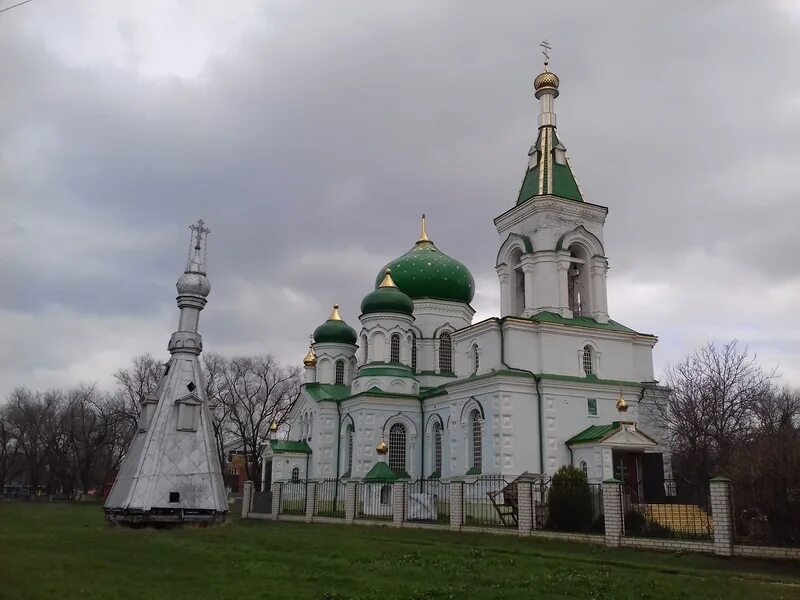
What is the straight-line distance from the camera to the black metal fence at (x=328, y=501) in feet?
79.9

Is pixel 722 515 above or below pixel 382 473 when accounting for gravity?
below

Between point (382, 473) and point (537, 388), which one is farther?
point (382, 473)

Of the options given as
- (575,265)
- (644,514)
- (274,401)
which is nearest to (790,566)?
(644,514)

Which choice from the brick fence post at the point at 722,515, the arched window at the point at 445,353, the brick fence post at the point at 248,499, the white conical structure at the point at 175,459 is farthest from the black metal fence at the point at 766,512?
the arched window at the point at 445,353

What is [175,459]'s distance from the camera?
17.3m

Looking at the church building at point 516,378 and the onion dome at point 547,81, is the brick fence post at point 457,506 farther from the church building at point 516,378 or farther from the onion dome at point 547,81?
the onion dome at point 547,81

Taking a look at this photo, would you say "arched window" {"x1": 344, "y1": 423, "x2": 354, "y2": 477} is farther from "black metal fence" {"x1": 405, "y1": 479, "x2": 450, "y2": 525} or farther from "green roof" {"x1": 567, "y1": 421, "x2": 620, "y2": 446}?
"green roof" {"x1": 567, "y1": 421, "x2": 620, "y2": 446}

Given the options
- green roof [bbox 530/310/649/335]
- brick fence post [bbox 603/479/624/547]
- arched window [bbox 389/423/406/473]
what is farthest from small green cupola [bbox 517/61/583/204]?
brick fence post [bbox 603/479/624/547]

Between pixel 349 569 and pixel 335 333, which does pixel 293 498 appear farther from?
pixel 349 569

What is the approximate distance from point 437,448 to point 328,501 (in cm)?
571

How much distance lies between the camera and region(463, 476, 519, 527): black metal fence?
2031 centimetres

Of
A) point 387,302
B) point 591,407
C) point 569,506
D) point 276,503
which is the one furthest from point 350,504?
point 387,302

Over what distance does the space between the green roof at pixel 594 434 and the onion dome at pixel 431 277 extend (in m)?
12.8

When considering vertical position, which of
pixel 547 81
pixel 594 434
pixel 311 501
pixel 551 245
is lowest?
pixel 311 501
